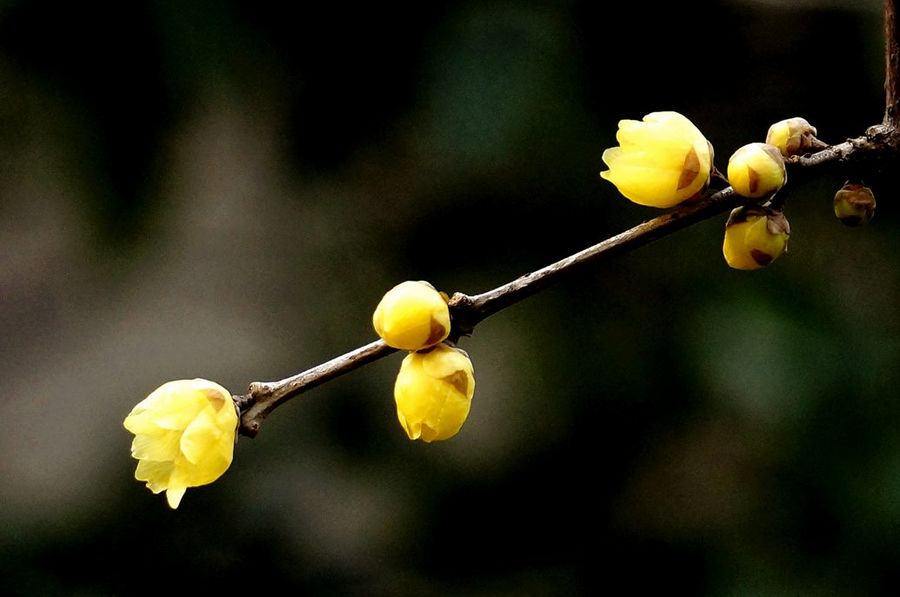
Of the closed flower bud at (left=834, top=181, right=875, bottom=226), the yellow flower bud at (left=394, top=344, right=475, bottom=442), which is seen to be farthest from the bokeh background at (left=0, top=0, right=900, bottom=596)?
the yellow flower bud at (left=394, top=344, right=475, bottom=442)

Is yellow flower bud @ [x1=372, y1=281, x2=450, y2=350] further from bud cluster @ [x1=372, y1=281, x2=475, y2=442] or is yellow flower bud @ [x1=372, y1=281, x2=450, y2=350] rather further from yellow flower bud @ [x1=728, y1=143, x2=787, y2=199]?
yellow flower bud @ [x1=728, y1=143, x2=787, y2=199]

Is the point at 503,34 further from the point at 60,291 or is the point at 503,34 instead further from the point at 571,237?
the point at 60,291

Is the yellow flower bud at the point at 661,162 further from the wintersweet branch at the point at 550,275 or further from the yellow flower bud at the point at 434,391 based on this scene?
the yellow flower bud at the point at 434,391

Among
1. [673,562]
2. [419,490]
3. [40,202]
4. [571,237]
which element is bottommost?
[673,562]

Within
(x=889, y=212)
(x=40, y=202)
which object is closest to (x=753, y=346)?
(x=889, y=212)

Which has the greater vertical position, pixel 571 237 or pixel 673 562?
pixel 571 237

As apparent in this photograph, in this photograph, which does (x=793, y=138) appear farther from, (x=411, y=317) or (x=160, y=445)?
(x=160, y=445)


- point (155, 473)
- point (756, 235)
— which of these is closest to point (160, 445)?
point (155, 473)
